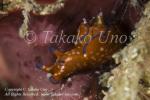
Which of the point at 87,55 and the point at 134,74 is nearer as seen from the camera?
the point at 134,74

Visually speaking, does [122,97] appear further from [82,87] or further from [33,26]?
[33,26]

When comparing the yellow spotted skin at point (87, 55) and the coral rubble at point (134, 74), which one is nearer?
the coral rubble at point (134, 74)

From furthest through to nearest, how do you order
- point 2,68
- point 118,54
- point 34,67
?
1. point 2,68
2. point 34,67
3. point 118,54

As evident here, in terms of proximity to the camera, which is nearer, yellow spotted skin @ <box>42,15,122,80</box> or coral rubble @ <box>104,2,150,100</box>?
coral rubble @ <box>104,2,150,100</box>

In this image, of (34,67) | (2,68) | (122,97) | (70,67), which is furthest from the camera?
(2,68)

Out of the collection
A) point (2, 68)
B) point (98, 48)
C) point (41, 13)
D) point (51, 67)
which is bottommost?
point (2, 68)

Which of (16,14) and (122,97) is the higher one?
(16,14)

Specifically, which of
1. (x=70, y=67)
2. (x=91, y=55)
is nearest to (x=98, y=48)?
(x=91, y=55)

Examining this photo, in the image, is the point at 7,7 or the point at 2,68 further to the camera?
the point at 2,68
